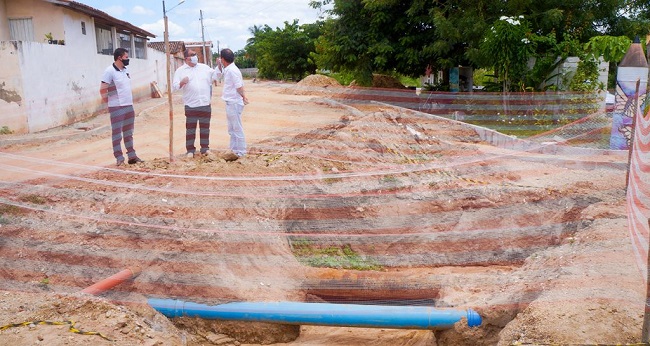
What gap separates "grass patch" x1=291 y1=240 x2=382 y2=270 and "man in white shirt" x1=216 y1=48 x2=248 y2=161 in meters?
1.46

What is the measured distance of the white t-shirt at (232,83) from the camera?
6.35m

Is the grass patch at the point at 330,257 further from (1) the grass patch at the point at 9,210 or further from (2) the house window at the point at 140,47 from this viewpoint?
(2) the house window at the point at 140,47

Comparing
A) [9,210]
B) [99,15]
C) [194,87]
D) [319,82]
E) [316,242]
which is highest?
[99,15]

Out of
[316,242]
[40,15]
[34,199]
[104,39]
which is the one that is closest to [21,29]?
[40,15]

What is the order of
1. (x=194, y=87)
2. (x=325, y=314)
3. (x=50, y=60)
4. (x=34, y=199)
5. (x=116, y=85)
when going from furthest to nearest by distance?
(x=50, y=60) → (x=194, y=87) → (x=116, y=85) → (x=34, y=199) → (x=325, y=314)

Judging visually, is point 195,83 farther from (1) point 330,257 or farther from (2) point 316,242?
(1) point 330,257

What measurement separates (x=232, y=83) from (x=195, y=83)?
0.43 m

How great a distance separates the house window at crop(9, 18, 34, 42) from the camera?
A: 12.8m

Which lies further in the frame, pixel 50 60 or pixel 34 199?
pixel 50 60

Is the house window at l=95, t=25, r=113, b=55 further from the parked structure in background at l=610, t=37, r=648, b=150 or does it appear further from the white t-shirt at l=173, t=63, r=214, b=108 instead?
the parked structure in background at l=610, t=37, r=648, b=150

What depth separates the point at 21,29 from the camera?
42.3 feet

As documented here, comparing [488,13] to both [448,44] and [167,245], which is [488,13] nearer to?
[448,44]

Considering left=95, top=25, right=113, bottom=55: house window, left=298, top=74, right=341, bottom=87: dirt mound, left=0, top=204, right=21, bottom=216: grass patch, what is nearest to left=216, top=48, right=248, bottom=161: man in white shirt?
left=0, top=204, right=21, bottom=216: grass patch

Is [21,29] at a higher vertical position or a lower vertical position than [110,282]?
higher
